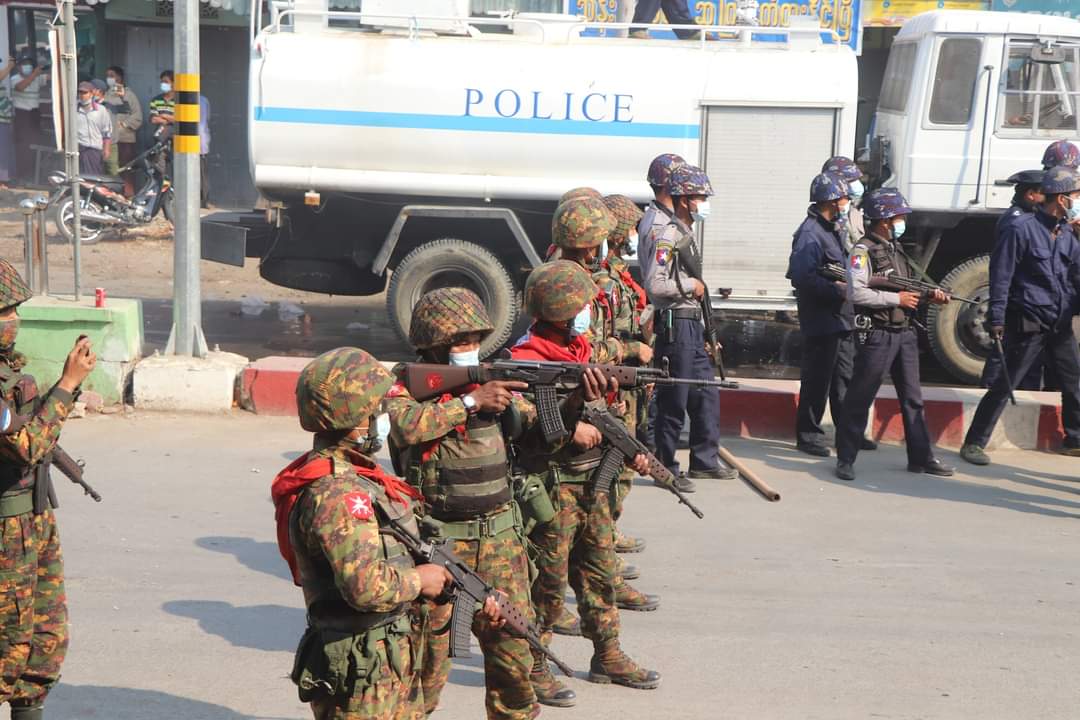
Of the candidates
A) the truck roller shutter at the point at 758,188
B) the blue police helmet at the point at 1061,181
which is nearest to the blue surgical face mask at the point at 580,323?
the blue police helmet at the point at 1061,181

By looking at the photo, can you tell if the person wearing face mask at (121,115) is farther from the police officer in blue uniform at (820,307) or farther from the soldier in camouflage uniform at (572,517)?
the soldier in camouflage uniform at (572,517)

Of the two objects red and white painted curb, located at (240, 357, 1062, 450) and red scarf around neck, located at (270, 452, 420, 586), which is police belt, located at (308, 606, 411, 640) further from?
red and white painted curb, located at (240, 357, 1062, 450)

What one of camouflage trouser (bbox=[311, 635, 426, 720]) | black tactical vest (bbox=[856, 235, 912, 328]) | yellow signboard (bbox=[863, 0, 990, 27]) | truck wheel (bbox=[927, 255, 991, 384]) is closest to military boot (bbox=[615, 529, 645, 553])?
black tactical vest (bbox=[856, 235, 912, 328])

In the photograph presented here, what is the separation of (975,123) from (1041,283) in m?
2.74

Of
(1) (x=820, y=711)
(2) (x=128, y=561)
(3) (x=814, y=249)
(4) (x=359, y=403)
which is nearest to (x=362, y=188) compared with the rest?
(3) (x=814, y=249)

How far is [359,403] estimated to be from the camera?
3.34 metres

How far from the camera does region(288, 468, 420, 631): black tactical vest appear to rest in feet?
10.9

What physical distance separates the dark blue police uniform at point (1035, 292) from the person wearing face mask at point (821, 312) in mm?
908

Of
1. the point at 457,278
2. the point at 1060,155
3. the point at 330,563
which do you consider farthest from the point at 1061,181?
the point at 330,563

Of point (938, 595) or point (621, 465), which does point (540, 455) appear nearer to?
point (621, 465)

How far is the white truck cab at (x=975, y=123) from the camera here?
10.1 metres

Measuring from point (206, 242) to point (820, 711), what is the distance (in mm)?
7072

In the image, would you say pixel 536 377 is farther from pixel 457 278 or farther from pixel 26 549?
pixel 457 278

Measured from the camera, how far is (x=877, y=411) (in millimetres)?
8656
